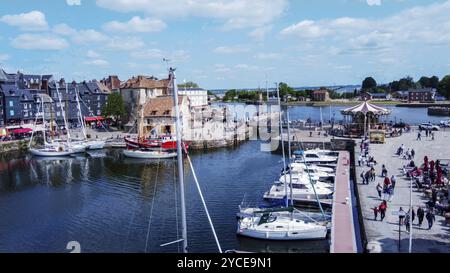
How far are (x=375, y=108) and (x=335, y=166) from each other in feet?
58.0

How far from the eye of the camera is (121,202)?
33.0 meters

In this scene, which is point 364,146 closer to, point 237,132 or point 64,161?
point 237,132

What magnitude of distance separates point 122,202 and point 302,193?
13.3 metres

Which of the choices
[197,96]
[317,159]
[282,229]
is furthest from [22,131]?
[197,96]

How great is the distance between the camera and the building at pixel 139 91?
271 ft

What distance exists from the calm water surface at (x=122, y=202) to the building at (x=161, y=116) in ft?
48.4

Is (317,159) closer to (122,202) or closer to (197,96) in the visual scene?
(122,202)

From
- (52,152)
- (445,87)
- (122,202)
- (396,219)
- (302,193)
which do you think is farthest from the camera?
(445,87)

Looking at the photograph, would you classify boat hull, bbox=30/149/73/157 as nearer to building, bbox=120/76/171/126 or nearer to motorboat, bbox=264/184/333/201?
building, bbox=120/76/171/126

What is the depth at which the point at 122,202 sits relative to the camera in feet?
108

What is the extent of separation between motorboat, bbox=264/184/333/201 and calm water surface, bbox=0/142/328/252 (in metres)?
1.54

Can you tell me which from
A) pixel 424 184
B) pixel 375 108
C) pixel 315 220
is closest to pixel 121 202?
pixel 315 220

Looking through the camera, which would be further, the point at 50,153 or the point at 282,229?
the point at 50,153

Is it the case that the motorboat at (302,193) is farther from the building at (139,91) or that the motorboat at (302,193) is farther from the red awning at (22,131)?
the building at (139,91)
